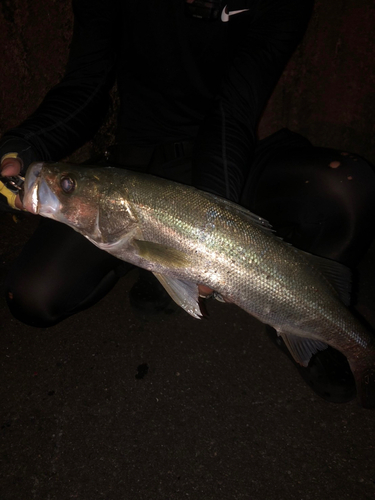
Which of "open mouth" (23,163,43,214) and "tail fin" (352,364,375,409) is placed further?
"tail fin" (352,364,375,409)

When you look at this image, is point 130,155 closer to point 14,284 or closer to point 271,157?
point 271,157

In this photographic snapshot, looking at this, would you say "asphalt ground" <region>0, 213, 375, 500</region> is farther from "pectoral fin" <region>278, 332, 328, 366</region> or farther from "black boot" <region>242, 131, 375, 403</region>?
"pectoral fin" <region>278, 332, 328, 366</region>

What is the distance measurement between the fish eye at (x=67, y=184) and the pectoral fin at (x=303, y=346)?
4.71 feet

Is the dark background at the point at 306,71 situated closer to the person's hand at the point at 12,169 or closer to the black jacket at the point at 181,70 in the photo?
the black jacket at the point at 181,70

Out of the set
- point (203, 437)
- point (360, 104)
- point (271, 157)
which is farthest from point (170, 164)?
point (360, 104)

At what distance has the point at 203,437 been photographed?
2.13 m

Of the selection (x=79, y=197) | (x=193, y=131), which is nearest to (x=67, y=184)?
(x=79, y=197)

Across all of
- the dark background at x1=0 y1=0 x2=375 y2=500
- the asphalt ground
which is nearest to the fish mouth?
the dark background at x1=0 y1=0 x2=375 y2=500

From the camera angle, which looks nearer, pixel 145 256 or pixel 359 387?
pixel 145 256

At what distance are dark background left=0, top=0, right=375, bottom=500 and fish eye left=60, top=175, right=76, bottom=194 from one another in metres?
0.72

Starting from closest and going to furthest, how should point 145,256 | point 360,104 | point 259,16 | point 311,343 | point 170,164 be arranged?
point 145,256
point 311,343
point 259,16
point 170,164
point 360,104

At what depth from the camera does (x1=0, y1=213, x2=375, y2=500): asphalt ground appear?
193 cm

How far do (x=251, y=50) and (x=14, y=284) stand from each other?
226 cm

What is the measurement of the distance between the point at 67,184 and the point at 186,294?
2.89 feet
